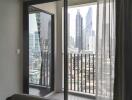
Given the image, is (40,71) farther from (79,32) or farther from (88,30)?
(88,30)

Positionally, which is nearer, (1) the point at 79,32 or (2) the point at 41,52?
(1) the point at 79,32

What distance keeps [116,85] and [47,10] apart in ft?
9.11

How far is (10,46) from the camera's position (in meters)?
3.36

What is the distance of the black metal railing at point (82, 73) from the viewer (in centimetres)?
389

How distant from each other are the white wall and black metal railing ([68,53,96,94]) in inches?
47.5

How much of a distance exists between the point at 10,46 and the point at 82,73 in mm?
1912

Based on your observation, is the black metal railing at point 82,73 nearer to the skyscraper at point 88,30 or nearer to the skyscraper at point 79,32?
the skyscraper at point 79,32

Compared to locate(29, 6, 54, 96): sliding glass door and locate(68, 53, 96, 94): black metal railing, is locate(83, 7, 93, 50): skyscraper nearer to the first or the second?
locate(68, 53, 96, 94): black metal railing

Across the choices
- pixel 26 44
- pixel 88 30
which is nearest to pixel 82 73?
pixel 88 30

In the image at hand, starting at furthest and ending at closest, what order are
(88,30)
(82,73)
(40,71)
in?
(40,71), (82,73), (88,30)

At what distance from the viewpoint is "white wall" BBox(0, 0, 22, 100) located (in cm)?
316

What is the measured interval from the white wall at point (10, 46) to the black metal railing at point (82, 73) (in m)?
1.21

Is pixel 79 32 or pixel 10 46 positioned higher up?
pixel 79 32

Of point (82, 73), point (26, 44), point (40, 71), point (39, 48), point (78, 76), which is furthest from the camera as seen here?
point (40, 71)
